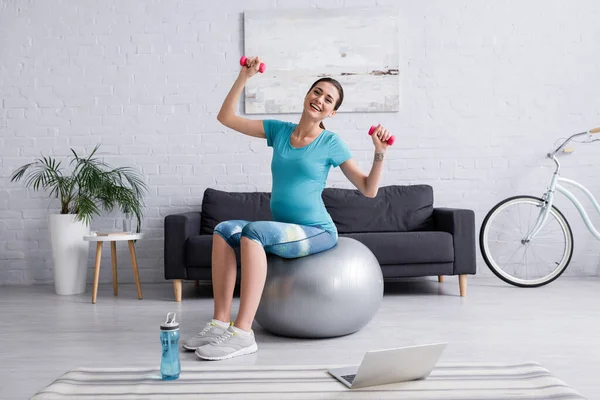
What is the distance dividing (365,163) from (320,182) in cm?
203

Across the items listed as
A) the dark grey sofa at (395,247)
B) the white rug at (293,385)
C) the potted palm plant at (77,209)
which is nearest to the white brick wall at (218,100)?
the potted palm plant at (77,209)

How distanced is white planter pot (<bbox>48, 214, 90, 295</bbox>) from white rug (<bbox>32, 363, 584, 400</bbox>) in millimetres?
2423

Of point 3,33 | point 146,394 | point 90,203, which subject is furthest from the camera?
point 3,33

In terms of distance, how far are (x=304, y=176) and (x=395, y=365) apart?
114 cm

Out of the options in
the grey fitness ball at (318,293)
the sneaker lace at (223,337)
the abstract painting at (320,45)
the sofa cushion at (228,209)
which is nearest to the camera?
the sneaker lace at (223,337)

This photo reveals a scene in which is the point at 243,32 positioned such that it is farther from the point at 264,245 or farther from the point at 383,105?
the point at 264,245

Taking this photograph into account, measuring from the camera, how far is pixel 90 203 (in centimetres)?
409

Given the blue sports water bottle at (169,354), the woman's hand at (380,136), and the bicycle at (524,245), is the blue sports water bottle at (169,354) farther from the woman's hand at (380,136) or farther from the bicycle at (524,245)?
the bicycle at (524,245)

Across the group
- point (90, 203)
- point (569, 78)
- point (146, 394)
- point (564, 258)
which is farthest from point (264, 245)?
point (569, 78)

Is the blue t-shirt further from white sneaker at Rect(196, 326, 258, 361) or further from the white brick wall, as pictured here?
the white brick wall

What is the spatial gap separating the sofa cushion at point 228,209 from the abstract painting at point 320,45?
82cm

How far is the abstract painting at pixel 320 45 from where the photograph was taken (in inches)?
179

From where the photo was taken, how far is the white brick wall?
4.59m

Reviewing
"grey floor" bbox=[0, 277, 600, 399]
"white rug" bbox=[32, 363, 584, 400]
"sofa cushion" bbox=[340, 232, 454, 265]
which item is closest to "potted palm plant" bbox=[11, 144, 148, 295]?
"grey floor" bbox=[0, 277, 600, 399]
